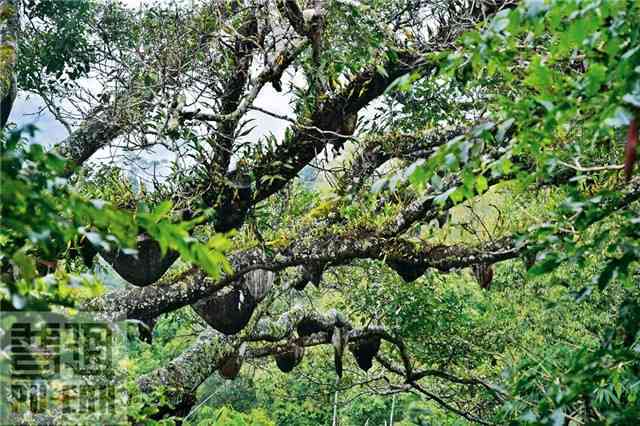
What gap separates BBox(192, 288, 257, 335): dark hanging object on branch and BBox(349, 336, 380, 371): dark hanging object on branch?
1382mm

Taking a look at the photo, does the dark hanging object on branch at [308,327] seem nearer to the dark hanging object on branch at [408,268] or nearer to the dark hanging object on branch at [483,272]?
the dark hanging object on branch at [408,268]

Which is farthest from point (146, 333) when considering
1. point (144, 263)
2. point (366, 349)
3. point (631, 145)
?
point (631, 145)

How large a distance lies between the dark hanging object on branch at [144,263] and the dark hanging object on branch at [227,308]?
586 mm

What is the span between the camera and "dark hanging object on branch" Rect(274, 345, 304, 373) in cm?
616

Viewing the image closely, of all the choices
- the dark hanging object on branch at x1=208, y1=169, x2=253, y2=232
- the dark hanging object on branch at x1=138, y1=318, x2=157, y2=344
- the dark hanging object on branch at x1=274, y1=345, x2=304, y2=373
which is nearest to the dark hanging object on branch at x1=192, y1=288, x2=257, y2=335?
the dark hanging object on branch at x1=138, y1=318, x2=157, y2=344

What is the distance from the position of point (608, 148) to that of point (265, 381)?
25.7ft

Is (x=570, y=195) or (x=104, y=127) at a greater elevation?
(x=104, y=127)

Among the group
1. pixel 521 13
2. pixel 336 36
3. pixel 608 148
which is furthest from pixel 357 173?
pixel 521 13

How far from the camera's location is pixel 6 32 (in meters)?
4.37

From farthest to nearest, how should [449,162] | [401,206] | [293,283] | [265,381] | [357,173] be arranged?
[265,381] < [293,283] < [357,173] < [401,206] < [449,162]

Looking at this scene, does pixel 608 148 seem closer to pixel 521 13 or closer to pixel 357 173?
pixel 357 173

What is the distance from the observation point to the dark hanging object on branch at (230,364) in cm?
548

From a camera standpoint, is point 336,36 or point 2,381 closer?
point 2,381

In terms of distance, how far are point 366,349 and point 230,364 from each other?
114cm
